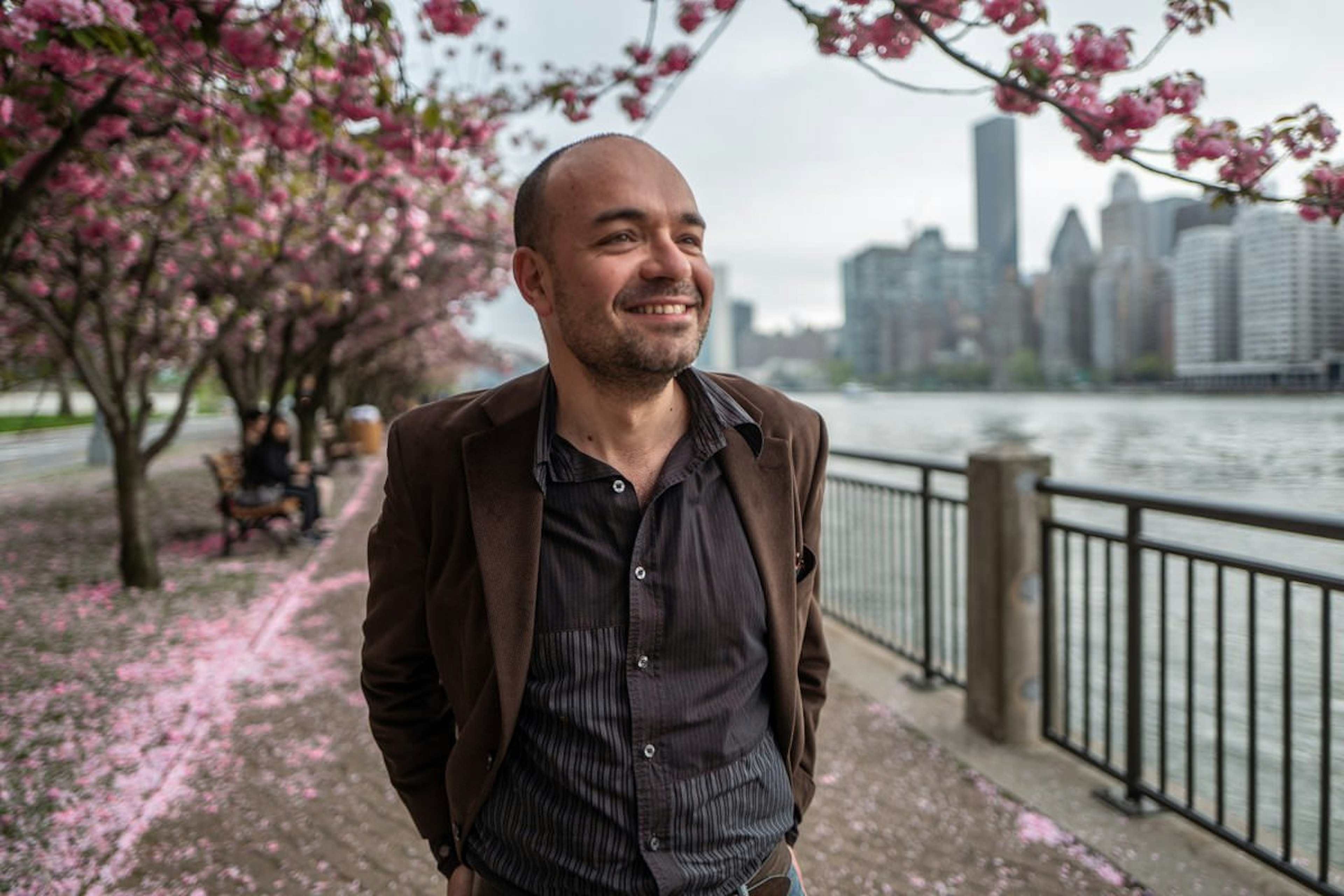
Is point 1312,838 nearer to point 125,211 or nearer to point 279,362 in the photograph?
point 125,211

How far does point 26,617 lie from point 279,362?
780cm

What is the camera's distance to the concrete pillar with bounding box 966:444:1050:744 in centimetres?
439

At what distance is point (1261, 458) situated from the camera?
30.3 meters

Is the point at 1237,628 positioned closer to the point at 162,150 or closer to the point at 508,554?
the point at 508,554

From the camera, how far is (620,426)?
5.09 feet

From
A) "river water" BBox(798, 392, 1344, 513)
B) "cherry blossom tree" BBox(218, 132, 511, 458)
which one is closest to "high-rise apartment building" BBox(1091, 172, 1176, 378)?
"river water" BBox(798, 392, 1344, 513)

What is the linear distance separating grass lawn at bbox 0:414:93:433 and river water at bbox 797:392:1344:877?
41236 mm

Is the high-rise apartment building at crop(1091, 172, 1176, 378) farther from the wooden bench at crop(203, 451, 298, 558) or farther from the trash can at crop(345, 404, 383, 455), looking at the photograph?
the trash can at crop(345, 404, 383, 455)

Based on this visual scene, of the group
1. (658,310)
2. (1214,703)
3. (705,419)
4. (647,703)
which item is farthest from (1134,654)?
(658,310)

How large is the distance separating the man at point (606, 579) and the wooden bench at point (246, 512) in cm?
1023

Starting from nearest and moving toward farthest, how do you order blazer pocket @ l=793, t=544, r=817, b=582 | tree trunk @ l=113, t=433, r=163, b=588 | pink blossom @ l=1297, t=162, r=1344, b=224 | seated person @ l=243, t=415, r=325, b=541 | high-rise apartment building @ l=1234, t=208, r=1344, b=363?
blazer pocket @ l=793, t=544, r=817, b=582 → pink blossom @ l=1297, t=162, r=1344, b=224 → tree trunk @ l=113, t=433, r=163, b=588 → high-rise apartment building @ l=1234, t=208, r=1344, b=363 → seated person @ l=243, t=415, r=325, b=541

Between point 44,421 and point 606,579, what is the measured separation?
2466 inches

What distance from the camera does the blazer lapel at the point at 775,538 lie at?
1547 mm

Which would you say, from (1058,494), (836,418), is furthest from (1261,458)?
(836,418)
